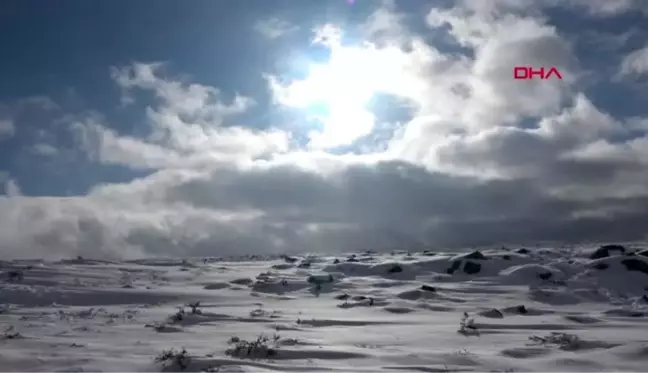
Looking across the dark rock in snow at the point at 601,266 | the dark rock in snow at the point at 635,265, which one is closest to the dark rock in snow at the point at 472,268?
the dark rock in snow at the point at 601,266

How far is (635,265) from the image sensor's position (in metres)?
32.0

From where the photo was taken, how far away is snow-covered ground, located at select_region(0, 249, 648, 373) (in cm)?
916

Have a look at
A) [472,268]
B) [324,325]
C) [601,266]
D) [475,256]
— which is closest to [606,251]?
[601,266]

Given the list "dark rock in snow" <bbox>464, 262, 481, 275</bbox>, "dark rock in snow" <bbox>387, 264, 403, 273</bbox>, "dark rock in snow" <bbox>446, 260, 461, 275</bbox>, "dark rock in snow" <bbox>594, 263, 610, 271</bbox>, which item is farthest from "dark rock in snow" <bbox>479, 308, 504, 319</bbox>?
"dark rock in snow" <bbox>387, 264, 403, 273</bbox>

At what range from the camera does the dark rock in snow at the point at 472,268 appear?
36.9 m

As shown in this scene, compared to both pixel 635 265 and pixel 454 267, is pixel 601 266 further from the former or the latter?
pixel 454 267

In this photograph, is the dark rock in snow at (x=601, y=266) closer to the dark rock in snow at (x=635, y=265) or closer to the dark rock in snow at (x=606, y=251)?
the dark rock in snow at (x=635, y=265)

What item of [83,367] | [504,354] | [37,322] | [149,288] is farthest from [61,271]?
[504,354]

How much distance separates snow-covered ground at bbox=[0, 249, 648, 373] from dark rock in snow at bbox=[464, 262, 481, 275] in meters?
4.10

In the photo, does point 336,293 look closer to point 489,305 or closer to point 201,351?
point 489,305

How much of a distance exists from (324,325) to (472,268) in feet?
80.3

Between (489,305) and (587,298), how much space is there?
20.1ft

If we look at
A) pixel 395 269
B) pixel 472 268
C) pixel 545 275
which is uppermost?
pixel 472 268

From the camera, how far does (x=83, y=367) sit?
27.0 feet
